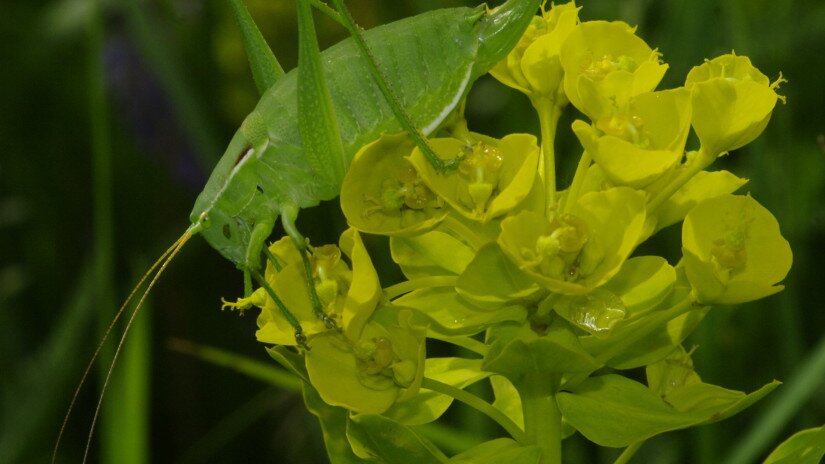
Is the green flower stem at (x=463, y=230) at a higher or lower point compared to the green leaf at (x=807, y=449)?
higher

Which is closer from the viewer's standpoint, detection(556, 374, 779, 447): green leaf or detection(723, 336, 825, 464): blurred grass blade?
detection(556, 374, 779, 447): green leaf

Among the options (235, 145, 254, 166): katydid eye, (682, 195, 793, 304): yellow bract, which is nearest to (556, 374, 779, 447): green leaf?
(682, 195, 793, 304): yellow bract

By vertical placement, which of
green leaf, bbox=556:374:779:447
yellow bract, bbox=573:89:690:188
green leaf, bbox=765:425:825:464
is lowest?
green leaf, bbox=765:425:825:464

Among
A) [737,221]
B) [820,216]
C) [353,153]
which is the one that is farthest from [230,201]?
[820,216]

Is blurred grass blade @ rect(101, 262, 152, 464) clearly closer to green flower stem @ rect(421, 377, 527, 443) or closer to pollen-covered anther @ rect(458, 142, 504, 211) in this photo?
green flower stem @ rect(421, 377, 527, 443)

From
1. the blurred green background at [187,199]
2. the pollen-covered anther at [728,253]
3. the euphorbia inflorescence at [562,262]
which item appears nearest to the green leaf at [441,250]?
the euphorbia inflorescence at [562,262]

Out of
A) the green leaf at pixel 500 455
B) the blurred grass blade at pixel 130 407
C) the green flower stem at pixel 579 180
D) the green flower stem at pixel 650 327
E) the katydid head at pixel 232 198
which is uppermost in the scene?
the katydid head at pixel 232 198

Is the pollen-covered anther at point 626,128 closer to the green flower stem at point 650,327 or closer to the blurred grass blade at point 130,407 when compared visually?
the green flower stem at point 650,327
